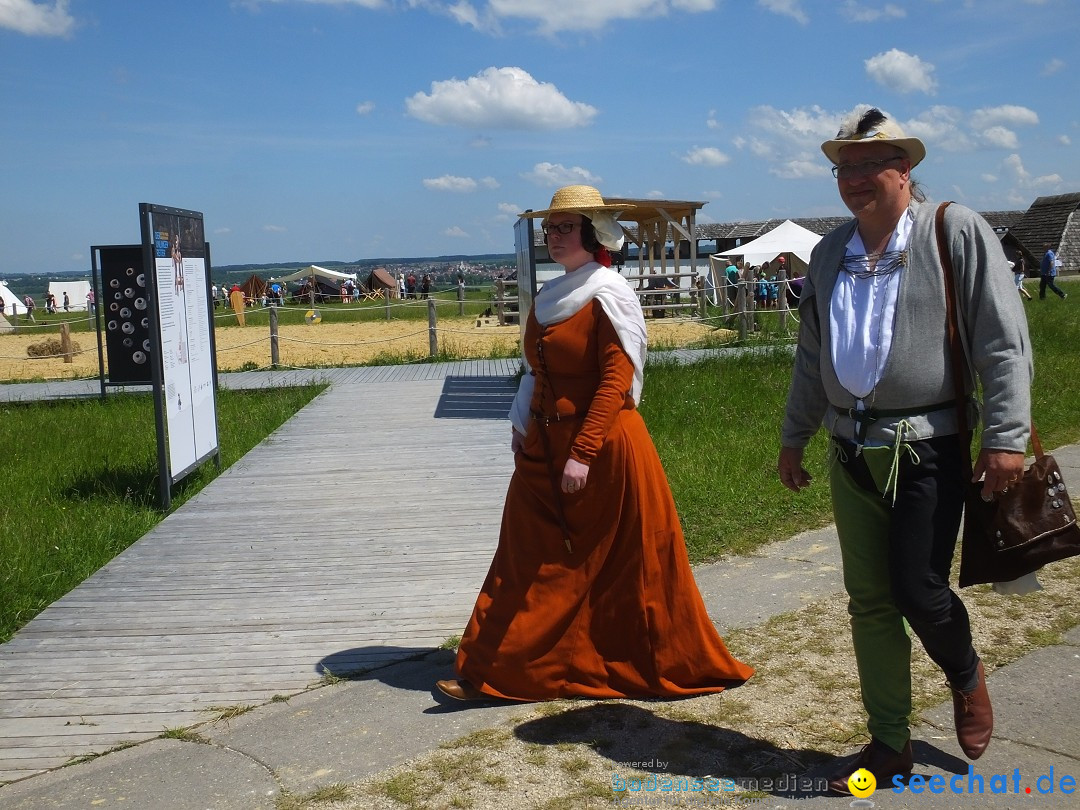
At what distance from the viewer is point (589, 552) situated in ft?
13.7

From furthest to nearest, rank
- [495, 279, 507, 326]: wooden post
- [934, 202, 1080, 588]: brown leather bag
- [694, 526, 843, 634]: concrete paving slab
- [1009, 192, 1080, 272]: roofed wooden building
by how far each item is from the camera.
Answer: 1. [1009, 192, 1080, 272]: roofed wooden building
2. [495, 279, 507, 326]: wooden post
3. [694, 526, 843, 634]: concrete paving slab
4. [934, 202, 1080, 588]: brown leather bag

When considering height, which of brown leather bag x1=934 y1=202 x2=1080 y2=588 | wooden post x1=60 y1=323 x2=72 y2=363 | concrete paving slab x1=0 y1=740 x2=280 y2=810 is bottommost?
concrete paving slab x1=0 y1=740 x2=280 y2=810

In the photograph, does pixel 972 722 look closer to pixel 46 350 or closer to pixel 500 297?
pixel 500 297

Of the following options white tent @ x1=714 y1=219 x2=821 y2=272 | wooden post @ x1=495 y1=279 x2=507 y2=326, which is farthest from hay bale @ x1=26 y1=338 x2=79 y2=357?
white tent @ x1=714 y1=219 x2=821 y2=272

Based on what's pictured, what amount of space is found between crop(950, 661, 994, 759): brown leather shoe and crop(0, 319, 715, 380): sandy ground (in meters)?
17.1

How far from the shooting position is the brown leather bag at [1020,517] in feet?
10.3

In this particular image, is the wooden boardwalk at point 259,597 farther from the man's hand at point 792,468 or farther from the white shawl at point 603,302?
the man's hand at point 792,468

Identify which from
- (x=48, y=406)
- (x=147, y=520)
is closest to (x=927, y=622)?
(x=147, y=520)

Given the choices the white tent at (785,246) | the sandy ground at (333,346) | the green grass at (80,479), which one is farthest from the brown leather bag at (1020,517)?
the white tent at (785,246)

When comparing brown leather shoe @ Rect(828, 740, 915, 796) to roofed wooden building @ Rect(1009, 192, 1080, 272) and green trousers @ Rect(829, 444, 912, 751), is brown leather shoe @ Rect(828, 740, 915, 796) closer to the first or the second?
green trousers @ Rect(829, 444, 912, 751)

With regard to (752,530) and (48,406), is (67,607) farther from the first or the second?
(48,406)

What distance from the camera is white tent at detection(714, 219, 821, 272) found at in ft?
120

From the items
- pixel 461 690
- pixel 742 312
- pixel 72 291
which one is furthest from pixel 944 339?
pixel 72 291

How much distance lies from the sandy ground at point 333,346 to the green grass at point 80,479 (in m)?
5.19
